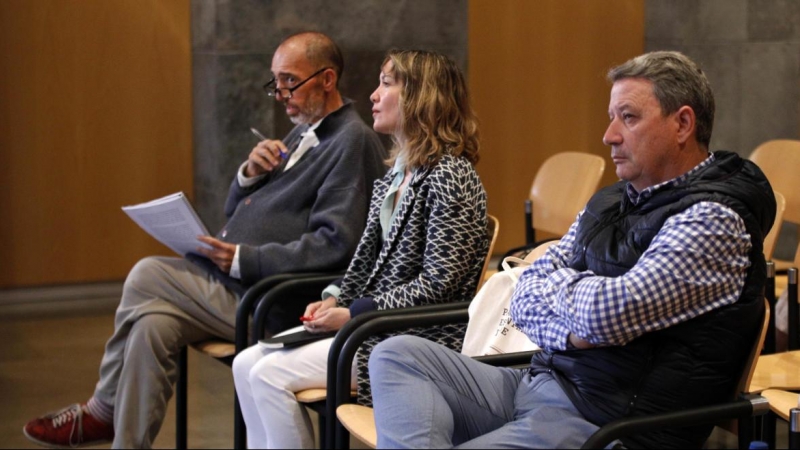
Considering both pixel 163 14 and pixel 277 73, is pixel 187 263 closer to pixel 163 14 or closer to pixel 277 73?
pixel 277 73

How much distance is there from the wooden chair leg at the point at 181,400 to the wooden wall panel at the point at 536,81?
2.23 metres

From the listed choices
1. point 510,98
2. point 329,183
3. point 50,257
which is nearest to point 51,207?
point 50,257

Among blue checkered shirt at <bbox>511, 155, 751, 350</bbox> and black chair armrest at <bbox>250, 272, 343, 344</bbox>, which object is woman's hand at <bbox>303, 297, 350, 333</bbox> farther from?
blue checkered shirt at <bbox>511, 155, 751, 350</bbox>

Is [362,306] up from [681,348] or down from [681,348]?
down

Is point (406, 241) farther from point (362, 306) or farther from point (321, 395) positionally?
point (321, 395)

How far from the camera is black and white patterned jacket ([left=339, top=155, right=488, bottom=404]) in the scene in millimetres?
2852

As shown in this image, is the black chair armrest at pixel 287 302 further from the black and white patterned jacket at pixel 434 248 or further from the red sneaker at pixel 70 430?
the red sneaker at pixel 70 430

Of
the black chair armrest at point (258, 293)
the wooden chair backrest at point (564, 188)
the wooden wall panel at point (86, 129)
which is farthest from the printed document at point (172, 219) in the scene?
the wooden wall panel at point (86, 129)

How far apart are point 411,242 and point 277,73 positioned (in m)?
1.06

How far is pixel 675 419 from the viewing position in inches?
78.7

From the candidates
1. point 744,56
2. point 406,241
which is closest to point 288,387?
point 406,241

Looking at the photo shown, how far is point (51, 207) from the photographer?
4.85m

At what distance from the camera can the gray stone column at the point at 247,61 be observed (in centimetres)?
484

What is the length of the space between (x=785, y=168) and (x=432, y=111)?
153cm
